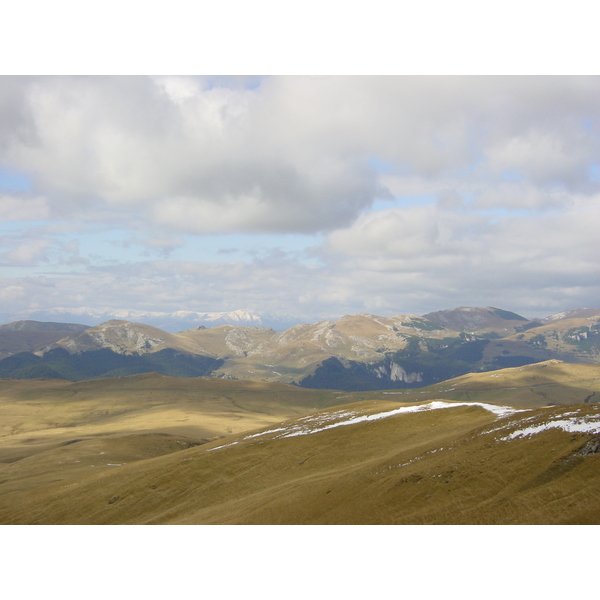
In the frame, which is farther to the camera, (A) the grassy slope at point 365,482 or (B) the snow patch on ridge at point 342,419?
(B) the snow patch on ridge at point 342,419

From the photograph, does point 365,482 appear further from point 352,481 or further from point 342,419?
point 342,419

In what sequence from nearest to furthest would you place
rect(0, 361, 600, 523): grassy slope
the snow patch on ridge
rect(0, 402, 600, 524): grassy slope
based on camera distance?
rect(0, 402, 600, 524): grassy slope < rect(0, 361, 600, 523): grassy slope < the snow patch on ridge

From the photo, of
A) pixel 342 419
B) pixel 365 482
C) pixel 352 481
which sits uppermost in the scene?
pixel 365 482

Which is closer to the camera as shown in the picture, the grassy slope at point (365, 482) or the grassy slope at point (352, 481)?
the grassy slope at point (365, 482)

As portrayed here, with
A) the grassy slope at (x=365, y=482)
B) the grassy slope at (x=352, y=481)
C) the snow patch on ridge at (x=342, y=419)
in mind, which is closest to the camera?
the grassy slope at (x=365, y=482)

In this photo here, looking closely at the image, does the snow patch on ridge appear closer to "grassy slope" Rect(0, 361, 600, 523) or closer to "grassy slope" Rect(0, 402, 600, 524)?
"grassy slope" Rect(0, 402, 600, 524)

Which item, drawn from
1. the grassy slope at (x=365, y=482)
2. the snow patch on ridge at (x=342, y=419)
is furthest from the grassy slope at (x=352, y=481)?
the snow patch on ridge at (x=342, y=419)

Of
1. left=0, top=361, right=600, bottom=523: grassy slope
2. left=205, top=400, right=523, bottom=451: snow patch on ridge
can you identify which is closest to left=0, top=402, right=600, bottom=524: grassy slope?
left=0, top=361, right=600, bottom=523: grassy slope

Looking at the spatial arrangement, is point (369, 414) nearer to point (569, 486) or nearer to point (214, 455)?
point (214, 455)

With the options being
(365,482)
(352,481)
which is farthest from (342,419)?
(365,482)

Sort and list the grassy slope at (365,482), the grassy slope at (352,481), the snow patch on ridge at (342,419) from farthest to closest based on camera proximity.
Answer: the snow patch on ridge at (342,419), the grassy slope at (352,481), the grassy slope at (365,482)

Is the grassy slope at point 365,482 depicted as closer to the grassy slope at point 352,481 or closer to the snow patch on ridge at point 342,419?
the grassy slope at point 352,481

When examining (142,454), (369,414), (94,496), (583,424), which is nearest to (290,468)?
(369,414)
